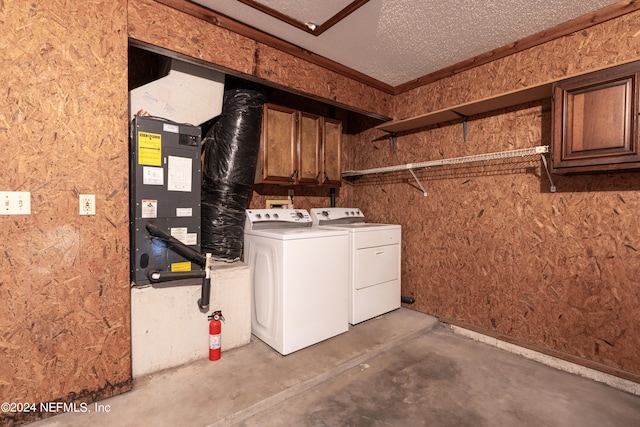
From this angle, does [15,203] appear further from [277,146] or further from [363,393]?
[363,393]

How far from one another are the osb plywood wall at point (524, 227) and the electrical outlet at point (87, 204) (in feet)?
9.08

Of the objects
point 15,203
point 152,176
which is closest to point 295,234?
point 152,176

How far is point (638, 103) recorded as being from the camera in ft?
5.52

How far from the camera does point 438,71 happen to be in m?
2.89

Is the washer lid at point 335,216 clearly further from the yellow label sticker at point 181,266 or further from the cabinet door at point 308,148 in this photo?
the yellow label sticker at point 181,266

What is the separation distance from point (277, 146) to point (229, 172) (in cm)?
66

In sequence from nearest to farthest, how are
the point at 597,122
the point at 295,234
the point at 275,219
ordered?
the point at 597,122 → the point at 295,234 → the point at 275,219

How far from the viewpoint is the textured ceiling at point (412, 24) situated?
6.33 ft

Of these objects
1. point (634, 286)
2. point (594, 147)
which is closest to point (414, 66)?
point (594, 147)

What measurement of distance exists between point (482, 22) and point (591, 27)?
2.42ft

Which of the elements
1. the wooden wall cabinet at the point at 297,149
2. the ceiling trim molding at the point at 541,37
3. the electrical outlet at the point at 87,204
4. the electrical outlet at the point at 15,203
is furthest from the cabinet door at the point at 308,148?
the electrical outlet at the point at 15,203

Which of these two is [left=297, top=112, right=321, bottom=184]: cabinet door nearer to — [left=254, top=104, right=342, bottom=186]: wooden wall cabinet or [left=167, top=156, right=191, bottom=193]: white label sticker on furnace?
[left=254, top=104, right=342, bottom=186]: wooden wall cabinet

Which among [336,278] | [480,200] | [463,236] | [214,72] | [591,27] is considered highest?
[591,27]

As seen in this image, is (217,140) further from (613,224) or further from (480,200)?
(613,224)
